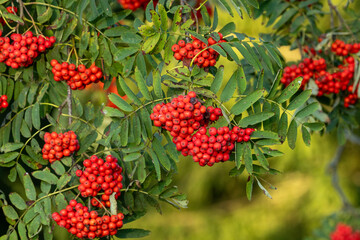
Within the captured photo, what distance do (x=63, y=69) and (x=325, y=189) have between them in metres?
3.64

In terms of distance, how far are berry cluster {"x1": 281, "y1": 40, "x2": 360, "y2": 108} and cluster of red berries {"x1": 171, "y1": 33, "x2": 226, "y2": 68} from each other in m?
0.75

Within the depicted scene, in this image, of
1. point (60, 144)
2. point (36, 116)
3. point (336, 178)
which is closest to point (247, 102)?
point (60, 144)

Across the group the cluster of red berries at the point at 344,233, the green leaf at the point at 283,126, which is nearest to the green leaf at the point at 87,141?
the green leaf at the point at 283,126

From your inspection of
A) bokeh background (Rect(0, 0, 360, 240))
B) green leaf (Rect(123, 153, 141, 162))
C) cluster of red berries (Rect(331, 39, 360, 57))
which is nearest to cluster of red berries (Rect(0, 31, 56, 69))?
green leaf (Rect(123, 153, 141, 162))

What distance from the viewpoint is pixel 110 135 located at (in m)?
1.46

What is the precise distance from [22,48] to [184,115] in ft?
2.01

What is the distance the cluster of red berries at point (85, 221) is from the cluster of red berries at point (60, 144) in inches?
6.6

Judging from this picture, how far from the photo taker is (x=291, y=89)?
4.77 feet

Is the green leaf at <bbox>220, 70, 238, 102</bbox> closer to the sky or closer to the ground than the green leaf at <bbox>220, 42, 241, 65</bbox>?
closer to the ground

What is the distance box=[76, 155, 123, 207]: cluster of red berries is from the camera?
146 cm

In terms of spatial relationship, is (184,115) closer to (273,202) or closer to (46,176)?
(46,176)

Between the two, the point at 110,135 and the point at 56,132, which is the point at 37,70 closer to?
the point at 56,132

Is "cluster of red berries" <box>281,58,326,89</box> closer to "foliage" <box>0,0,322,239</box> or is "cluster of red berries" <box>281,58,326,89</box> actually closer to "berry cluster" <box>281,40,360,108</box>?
"berry cluster" <box>281,40,360,108</box>

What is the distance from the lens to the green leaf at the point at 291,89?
56.7 inches
